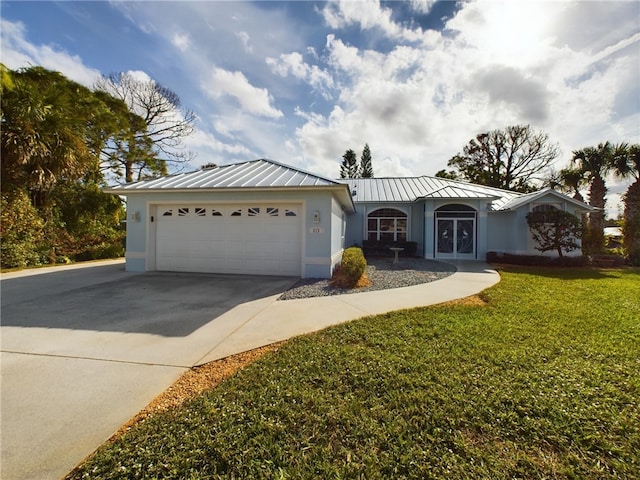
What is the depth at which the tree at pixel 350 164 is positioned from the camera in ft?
148

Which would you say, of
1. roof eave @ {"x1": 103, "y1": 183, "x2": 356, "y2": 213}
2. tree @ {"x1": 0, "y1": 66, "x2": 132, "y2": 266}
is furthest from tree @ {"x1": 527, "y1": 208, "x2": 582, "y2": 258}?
tree @ {"x1": 0, "y1": 66, "x2": 132, "y2": 266}

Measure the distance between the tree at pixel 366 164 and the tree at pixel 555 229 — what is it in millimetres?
32679

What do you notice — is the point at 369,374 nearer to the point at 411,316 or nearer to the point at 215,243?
the point at 411,316

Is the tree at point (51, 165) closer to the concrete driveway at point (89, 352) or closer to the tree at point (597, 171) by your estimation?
the concrete driveway at point (89, 352)

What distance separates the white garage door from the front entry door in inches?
367

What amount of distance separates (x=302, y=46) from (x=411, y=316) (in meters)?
9.42

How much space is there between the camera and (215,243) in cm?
950

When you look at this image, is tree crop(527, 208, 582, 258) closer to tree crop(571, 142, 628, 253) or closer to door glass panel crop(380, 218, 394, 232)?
tree crop(571, 142, 628, 253)

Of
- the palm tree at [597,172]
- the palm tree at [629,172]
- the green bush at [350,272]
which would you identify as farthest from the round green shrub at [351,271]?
the palm tree at [597,172]

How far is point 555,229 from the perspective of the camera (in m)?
12.8

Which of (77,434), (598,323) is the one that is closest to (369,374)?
(77,434)

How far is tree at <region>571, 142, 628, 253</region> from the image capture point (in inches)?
606

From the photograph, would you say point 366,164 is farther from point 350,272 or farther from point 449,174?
point 350,272

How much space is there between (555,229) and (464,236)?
13.0 feet
